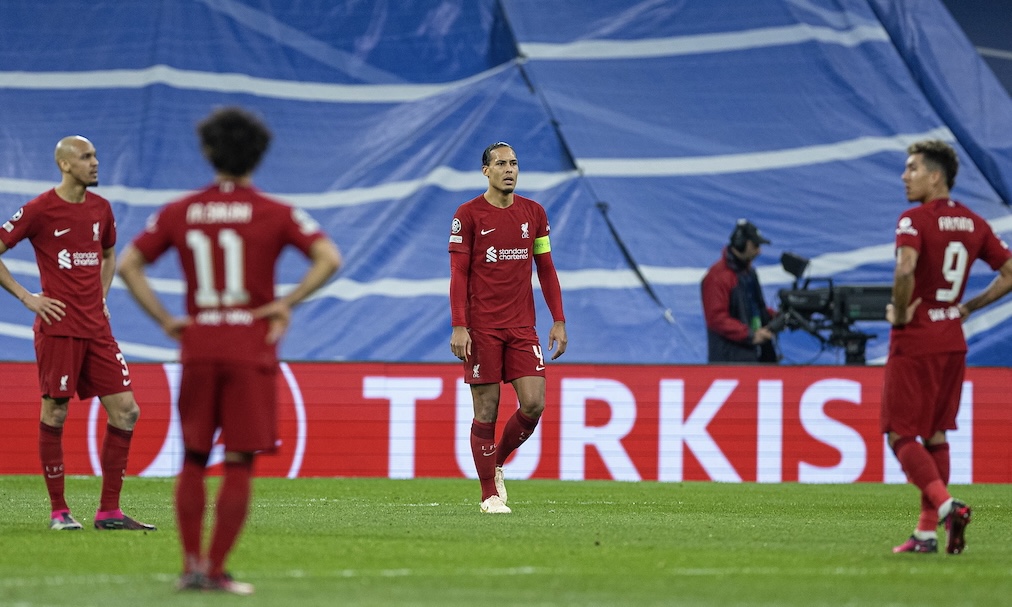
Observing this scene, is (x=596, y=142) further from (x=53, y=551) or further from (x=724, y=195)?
(x=53, y=551)

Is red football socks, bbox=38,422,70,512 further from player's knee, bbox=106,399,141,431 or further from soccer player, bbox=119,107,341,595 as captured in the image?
soccer player, bbox=119,107,341,595

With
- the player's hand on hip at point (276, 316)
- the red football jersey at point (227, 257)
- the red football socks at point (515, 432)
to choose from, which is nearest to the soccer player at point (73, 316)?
the red football socks at point (515, 432)

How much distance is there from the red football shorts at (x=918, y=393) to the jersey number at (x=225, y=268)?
131 inches

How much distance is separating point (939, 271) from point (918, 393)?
0.59 metres

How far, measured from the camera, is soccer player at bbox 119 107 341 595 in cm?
558

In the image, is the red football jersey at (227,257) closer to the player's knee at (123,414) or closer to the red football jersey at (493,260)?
the player's knee at (123,414)

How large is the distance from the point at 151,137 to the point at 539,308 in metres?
5.12

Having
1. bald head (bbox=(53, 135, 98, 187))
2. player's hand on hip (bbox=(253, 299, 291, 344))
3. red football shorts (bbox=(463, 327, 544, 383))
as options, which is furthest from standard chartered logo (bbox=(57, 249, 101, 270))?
player's hand on hip (bbox=(253, 299, 291, 344))

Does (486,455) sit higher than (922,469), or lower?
lower

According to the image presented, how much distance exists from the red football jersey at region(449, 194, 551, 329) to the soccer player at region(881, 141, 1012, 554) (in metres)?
2.85

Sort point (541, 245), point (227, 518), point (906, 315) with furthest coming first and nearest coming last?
1. point (541, 245)
2. point (906, 315)
3. point (227, 518)

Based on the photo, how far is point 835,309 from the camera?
15148 mm

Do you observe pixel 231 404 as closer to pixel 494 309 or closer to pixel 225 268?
pixel 225 268

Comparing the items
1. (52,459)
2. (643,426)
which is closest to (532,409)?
(52,459)
